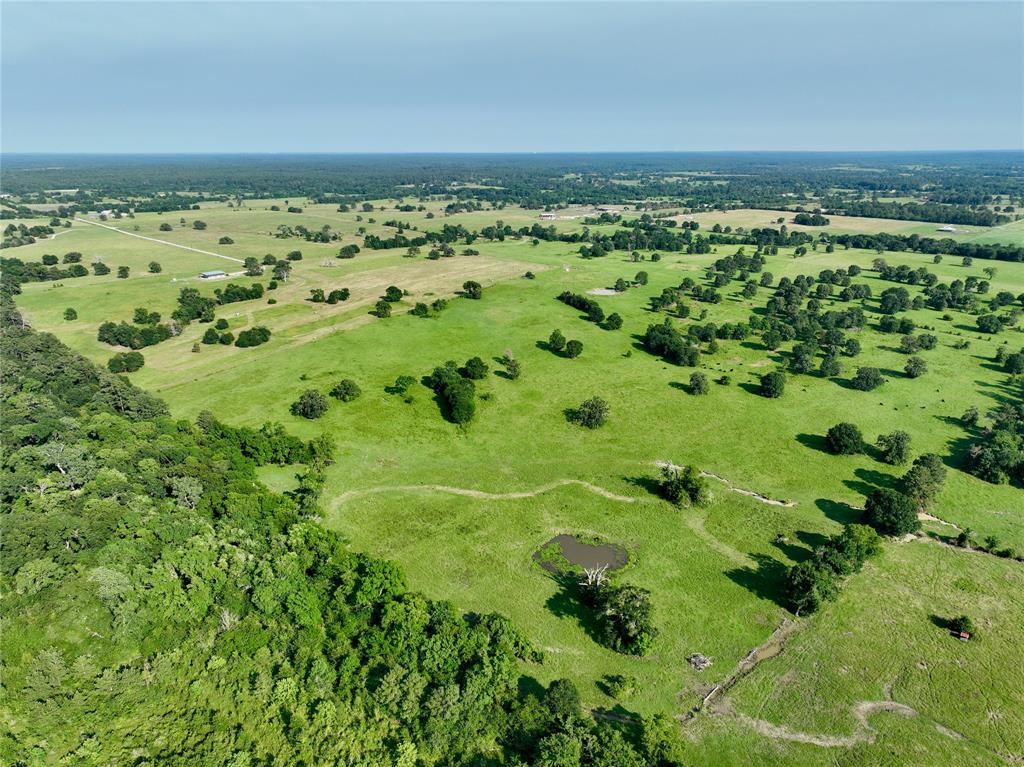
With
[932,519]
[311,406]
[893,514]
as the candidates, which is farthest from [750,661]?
[311,406]

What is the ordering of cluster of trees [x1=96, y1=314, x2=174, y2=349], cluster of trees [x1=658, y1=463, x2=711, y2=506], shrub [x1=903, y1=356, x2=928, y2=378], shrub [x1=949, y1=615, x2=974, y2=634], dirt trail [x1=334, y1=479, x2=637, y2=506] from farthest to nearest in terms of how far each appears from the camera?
cluster of trees [x1=96, y1=314, x2=174, y2=349] < shrub [x1=903, y1=356, x2=928, y2=378] < dirt trail [x1=334, y1=479, x2=637, y2=506] < cluster of trees [x1=658, y1=463, x2=711, y2=506] < shrub [x1=949, y1=615, x2=974, y2=634]

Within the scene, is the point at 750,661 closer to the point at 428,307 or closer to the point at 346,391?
the point at 346,391

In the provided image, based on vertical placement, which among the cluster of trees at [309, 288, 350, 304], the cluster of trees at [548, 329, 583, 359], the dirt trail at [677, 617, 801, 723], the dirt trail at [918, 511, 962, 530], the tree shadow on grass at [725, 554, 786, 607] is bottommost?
the dirt trail at [677, 617, 801, 723]

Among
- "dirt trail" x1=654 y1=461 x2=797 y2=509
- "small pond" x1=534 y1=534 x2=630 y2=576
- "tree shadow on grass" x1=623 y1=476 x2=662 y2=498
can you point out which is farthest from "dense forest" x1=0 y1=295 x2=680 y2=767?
"dirt trail" x1=654 y1=461 x2=797 y2=509

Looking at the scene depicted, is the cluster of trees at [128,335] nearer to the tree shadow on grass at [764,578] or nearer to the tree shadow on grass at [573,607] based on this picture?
the tree shadow on grass at [573,607]

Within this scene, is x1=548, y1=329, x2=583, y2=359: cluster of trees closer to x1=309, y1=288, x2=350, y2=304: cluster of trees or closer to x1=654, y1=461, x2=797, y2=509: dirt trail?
x1=654, y1=461, x2=797, y2=509: dirt trail

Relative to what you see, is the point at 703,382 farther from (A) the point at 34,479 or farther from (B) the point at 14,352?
(B) the point at 14,352
